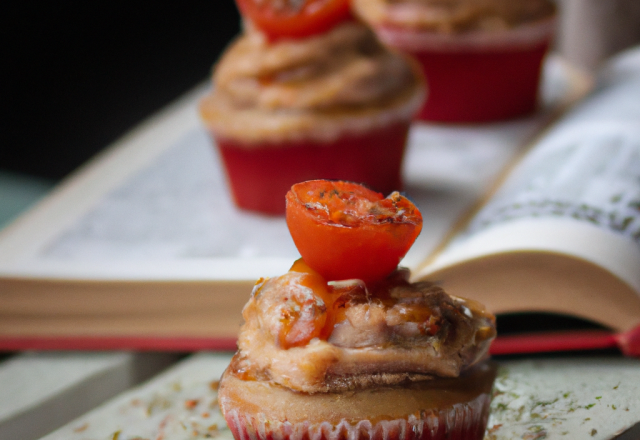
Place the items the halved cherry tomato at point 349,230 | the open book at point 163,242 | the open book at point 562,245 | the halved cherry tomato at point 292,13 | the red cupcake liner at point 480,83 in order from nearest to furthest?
the halved cherry tomato at point 349,230 → the open book at point 562,245 → the open book at point 163,242 → the halved cherry tomato at point 292,13 → the red cupcake liner at point 480,83

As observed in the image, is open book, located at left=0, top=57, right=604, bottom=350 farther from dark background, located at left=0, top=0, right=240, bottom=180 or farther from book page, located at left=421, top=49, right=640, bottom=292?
dark background, located at left=0, top=0, right=240, bottom=180

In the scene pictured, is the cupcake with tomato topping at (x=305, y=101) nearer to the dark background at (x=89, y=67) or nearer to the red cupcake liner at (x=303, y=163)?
the red cupcake liner at (x=303, y=163)

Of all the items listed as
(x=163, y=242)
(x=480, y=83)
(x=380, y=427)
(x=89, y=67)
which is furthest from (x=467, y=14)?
(x=89, y=67)

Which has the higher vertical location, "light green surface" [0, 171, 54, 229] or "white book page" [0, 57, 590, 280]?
"white book page" [0, 57, 590, 280]

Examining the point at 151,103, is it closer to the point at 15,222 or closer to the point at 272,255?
the point at 15,222

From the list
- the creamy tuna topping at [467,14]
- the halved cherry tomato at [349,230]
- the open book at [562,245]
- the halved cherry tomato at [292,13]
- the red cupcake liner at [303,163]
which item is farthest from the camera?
the creamy tuna topping at [467,14]

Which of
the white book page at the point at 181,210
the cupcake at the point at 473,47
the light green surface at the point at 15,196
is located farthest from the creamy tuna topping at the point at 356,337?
the light green surface at the point at 15,196

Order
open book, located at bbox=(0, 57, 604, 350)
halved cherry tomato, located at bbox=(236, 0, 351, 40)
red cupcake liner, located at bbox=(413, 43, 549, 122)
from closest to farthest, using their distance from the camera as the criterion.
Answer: open book, located at bbox=(0, 57, 604, 350)
halved cherry tomato, located at bbox=(236, 0, 351, 40)
red cupcake liner, located at bbox=(413, 43, 549, 122)

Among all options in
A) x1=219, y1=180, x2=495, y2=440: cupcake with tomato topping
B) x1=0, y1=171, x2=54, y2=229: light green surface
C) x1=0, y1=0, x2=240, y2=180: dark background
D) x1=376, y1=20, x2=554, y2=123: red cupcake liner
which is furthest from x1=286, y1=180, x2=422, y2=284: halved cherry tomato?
x1=0, y1=0, x2=240, y2=180: dark background

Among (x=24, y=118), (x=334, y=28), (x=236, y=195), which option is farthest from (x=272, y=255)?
(x=24, y=118)
